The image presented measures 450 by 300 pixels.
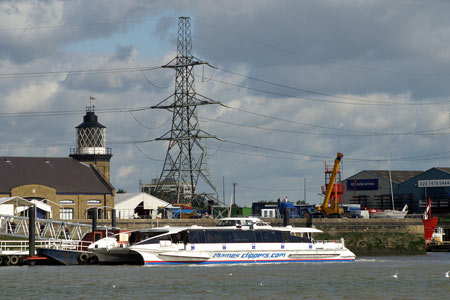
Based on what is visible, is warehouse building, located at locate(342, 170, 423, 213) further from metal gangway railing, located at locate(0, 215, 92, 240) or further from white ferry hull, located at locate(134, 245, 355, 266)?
white ferry hull, located at locate(134, 245, 355, 266)

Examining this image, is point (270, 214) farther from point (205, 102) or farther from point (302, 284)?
point (302, 284)

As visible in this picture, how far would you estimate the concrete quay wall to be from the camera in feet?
268

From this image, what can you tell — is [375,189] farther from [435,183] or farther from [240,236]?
[240,236]

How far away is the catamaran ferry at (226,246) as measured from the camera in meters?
56.8

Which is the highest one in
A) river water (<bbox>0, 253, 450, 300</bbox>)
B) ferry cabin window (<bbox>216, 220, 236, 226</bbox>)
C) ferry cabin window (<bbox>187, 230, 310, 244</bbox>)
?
ferry cabin window (<bbox>216, 220, 236, 226</bbox>)

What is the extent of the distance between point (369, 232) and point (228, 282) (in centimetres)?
3817

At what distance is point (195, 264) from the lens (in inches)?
2270

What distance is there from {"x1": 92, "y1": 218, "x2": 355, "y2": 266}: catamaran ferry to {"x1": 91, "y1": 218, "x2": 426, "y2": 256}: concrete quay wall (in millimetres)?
19944

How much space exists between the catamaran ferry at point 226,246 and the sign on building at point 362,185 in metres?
64.9

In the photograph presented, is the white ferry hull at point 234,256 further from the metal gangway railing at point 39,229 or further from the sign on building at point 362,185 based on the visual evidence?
the sign on building at point 362,185

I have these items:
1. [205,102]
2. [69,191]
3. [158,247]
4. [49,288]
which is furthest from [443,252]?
[49,288]

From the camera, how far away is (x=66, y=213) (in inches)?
3469

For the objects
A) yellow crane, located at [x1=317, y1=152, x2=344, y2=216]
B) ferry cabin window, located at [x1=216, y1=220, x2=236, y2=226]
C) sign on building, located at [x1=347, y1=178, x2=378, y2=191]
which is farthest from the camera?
sign on building, located at [x1=347, y1=178, x2=378, y2=191]

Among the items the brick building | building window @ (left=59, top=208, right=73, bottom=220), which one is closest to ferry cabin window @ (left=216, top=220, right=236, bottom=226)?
the brick building
